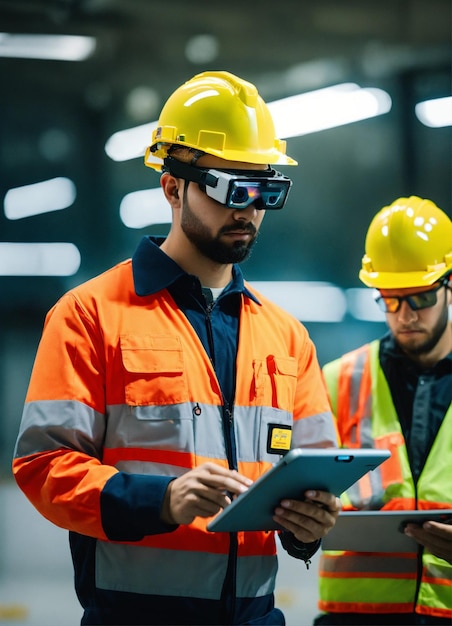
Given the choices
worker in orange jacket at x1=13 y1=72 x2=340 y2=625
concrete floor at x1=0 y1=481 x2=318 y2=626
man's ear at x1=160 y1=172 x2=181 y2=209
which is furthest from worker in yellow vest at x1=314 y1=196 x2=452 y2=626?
concrete floor at x1=0 y1=481 x2=318 y2=626

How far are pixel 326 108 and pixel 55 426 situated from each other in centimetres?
325

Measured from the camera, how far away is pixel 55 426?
186cm

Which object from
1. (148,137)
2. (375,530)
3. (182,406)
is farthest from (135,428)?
(148,137)

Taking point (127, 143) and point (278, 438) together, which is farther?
point (127, 143)

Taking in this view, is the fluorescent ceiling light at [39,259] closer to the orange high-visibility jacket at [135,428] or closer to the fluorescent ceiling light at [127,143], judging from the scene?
the fluorescent ceiling light at [127,143]

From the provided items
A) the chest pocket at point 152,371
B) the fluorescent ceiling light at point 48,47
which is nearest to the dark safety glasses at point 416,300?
the chest pocket at point 152,371

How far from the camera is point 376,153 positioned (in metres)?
4.73

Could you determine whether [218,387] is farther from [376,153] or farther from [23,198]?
[376,153]

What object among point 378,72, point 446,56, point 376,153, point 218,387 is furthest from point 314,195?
point 218,387

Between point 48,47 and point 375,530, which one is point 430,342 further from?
point 48,47

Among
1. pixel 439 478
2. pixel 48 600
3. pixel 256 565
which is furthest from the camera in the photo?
pixel 48 600

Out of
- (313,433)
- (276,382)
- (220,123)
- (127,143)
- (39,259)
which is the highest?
(127,143)

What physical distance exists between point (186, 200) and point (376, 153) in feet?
9.24

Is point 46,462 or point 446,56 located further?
point 446,56
